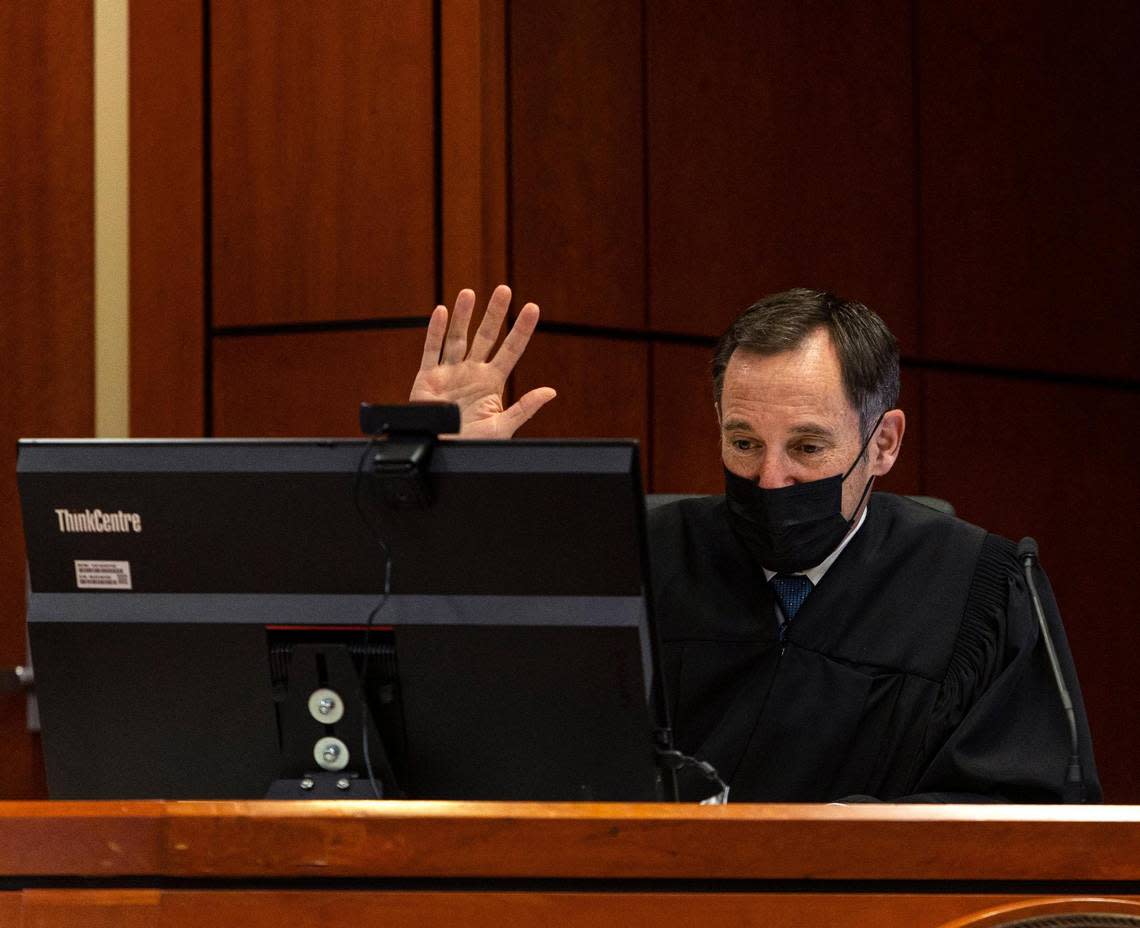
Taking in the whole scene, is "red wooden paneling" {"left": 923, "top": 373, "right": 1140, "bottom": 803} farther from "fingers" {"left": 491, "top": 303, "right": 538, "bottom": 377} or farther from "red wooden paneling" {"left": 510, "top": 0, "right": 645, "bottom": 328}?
"fingers" {"left": 491, "top": 303, "right": 538, "bottom": 377}

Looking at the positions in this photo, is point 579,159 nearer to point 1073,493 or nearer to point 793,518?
point 793,518

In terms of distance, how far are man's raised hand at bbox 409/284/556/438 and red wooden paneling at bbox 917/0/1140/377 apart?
8.67ft

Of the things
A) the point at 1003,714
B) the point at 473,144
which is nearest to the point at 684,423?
the point at 473,144

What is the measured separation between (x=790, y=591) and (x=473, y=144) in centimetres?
171

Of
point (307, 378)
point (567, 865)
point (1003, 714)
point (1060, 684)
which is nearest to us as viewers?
point (567, 865)

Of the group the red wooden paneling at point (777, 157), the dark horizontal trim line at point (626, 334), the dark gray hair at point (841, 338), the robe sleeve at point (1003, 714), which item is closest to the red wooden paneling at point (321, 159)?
the dark horizontal trim line at point (626, 334)


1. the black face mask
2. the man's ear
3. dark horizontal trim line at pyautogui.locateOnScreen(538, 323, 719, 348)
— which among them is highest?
dark horizontal trim line at pyautogui.locateOnScreen(538, 323, 719, 348)

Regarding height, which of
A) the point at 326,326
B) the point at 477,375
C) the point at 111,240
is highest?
the point at 111,240

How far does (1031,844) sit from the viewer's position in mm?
1112

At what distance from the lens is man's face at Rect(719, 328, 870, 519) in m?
2.16

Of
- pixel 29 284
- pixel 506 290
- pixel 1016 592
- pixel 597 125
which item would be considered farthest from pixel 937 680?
pixel 29 284

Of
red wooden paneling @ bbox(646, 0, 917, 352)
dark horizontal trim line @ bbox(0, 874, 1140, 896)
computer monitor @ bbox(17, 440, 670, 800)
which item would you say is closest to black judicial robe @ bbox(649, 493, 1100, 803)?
computer monitor @ bbox(17, 440, 670, 800)

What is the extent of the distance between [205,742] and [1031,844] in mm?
741

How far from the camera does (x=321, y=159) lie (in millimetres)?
3684
